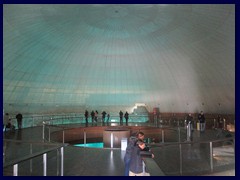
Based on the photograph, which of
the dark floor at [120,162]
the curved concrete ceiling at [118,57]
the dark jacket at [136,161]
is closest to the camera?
the dark jacket at [136,161]

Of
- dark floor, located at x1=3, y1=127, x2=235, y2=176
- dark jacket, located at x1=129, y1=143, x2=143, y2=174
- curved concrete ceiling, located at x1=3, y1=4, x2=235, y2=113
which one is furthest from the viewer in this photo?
curved concrete ceiling, located at x1=3, y1=4, x2=235, y2=113

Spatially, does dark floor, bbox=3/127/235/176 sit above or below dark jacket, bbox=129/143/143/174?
below

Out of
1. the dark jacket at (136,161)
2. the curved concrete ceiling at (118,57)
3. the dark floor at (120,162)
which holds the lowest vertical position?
the dark floor at (120,162)

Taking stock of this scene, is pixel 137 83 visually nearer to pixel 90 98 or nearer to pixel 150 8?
pixel 90 98

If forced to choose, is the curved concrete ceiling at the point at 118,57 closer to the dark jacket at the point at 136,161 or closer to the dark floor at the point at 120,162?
the dark floor at the point at 120,162

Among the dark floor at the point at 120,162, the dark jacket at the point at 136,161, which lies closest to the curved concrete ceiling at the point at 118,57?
the dark floor at the point at 120,162

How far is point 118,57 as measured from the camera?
25.4 metres

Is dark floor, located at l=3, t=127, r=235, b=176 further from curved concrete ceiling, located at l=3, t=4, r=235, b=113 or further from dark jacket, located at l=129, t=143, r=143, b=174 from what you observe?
curved concrete ceiling, located at l=3, t=4, r=235, b=113

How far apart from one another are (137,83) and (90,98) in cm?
699

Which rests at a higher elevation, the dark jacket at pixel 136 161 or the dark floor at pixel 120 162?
the dark jacket at pixel 136 161

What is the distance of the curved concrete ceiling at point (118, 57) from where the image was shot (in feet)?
48.0

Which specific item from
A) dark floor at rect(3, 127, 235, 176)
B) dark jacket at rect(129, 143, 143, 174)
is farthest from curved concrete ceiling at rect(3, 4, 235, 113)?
dark jacket at rect(129, 143, 143, 174)

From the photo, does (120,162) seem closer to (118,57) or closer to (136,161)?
(136,161)

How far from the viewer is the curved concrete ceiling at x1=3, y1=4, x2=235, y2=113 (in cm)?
1462
